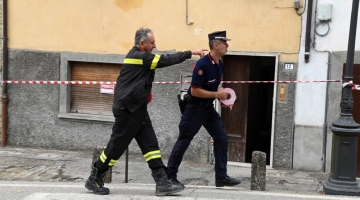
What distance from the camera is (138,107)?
19.5 ft

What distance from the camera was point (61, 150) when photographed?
35.5ft

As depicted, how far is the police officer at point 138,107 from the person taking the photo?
5.86 metres

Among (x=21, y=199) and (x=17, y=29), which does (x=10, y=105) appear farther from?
(x=21, y=199)

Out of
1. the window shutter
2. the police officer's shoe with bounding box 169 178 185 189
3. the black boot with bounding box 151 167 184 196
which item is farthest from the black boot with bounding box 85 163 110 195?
the window shutter

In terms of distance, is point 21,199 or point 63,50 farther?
point 63,50

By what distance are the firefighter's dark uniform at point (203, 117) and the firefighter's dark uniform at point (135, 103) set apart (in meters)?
0.58

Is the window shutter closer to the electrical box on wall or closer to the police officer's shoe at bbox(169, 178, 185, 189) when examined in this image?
the electrical box on wall

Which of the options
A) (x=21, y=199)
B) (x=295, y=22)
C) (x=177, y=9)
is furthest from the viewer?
(x=177, y=9)

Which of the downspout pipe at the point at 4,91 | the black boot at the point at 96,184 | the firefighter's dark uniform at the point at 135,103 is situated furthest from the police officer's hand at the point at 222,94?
the downspout pipe at the point at 4,91

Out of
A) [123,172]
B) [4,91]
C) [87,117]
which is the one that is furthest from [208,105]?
[4,91]

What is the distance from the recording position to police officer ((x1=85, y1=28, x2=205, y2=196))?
586cm

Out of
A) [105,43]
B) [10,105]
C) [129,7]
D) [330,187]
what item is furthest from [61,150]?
[330,187]

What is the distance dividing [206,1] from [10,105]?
471cm

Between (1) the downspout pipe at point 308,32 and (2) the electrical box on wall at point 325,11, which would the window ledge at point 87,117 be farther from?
(2) the electrical box on wall at point 325,11
